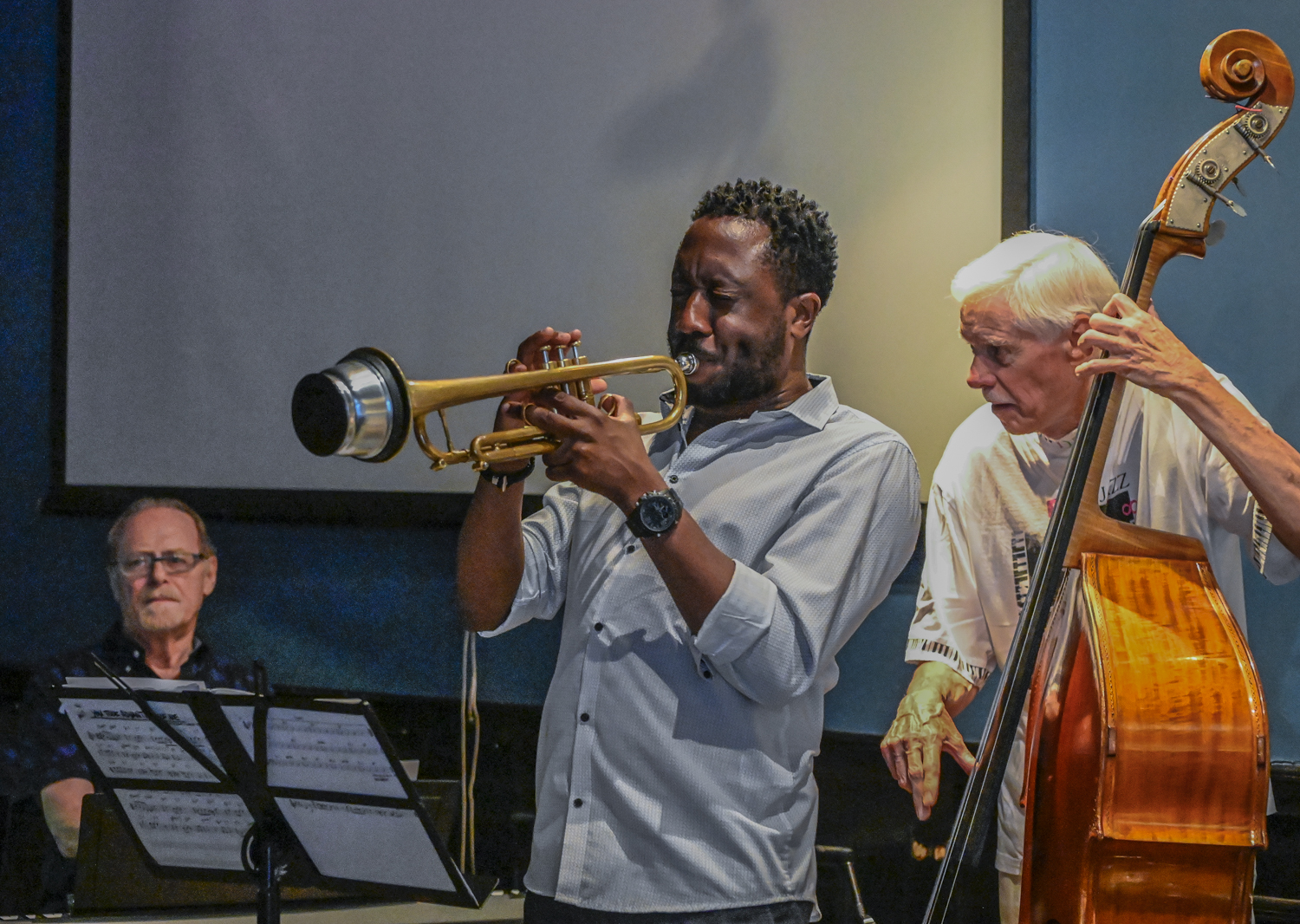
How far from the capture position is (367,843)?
5.58 ft

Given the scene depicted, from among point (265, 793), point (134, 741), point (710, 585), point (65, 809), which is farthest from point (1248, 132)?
point (65, 809)

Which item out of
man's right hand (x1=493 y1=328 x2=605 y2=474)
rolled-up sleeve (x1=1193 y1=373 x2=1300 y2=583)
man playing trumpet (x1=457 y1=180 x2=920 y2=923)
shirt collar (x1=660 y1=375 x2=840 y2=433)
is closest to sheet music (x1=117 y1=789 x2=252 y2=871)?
man playing trumpet (x1=457 y1=180 x2=920 y2=923)

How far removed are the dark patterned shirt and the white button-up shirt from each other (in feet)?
5.06

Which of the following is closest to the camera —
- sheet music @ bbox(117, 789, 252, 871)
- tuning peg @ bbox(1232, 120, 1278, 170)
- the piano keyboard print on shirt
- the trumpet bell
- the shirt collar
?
the trumpet bell

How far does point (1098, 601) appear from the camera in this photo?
4.95 ft

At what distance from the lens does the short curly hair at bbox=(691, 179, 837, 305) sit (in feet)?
5.70

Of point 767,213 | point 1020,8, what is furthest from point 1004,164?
point 767,213

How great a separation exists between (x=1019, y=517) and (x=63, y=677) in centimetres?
210

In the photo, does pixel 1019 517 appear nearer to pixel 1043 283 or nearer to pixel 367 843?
pixel 1043 283

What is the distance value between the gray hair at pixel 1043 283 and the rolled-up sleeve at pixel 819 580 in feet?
1.26

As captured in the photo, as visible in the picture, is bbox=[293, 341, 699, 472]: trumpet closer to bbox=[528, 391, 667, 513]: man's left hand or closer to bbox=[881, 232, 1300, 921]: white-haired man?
bbox=[528, 391, 667, 513]: man's left hand

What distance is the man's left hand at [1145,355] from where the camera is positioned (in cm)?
155

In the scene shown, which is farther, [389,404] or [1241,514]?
[1241,514]

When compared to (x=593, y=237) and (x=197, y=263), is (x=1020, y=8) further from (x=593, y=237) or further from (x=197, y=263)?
(x=197, y=263)
